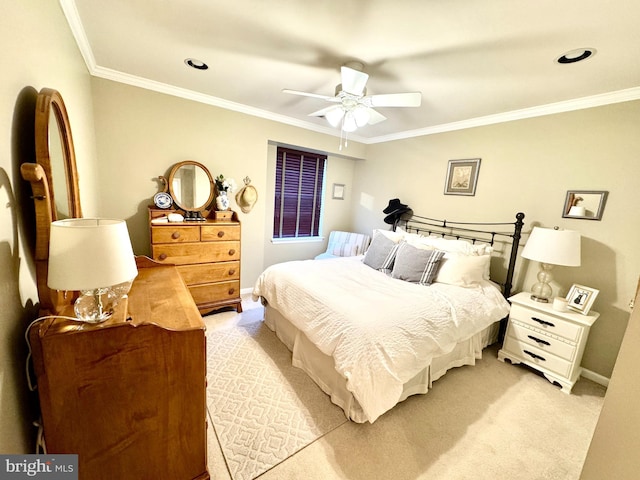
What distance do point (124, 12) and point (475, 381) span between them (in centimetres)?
368

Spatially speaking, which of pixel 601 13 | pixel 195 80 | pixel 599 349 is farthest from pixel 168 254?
pixel 599 349

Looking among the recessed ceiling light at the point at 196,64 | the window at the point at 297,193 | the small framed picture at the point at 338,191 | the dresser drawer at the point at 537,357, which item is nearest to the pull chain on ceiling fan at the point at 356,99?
the recessed ceiling light at the point at 196,64

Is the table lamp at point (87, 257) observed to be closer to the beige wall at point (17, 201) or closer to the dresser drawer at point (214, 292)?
the beige wall at point (17, 201)

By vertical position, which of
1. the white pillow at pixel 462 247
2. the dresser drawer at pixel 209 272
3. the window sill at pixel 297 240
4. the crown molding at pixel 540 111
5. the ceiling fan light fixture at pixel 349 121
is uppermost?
the crown molding at pixel 540 111

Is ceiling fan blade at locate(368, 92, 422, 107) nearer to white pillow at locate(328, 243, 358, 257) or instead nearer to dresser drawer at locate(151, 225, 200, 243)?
dresser drawer at locate(151, 225, 200, 243)

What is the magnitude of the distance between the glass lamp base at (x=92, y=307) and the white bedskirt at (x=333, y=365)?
1.39 m

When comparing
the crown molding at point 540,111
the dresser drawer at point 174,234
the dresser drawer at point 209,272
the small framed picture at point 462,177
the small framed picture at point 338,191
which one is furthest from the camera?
the small framed picture at point 338,191

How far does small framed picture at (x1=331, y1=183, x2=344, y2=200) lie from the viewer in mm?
4463

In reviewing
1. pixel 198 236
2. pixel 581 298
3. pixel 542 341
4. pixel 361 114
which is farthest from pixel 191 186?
pixel 581 298

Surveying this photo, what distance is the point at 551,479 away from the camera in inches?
55.2

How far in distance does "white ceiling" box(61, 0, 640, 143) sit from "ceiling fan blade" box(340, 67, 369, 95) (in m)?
0.20

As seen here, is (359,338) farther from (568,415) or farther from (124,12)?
(124,12)

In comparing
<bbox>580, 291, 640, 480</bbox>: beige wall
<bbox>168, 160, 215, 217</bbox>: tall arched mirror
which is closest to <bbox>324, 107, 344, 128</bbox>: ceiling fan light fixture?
<bbox>168, 160, 215, 217</bbox>: tall arched mirror

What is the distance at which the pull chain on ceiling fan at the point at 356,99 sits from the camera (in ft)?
5.66
